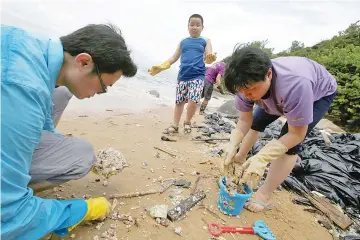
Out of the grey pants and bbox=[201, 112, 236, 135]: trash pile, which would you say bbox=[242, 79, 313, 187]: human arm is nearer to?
the grey pants

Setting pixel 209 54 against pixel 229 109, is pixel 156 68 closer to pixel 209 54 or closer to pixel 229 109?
pixel 209 54

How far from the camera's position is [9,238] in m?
1.30

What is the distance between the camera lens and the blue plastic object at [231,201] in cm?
219

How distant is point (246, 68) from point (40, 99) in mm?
1333

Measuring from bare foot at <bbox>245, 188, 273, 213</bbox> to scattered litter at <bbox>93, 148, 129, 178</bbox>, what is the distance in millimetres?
1282

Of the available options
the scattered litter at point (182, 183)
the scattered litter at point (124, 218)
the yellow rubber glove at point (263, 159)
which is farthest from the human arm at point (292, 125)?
the scattered litter at point (124, 218)

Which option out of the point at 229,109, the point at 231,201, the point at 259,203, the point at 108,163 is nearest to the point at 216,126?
the point at 229,109

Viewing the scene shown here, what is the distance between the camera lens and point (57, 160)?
6.02 ft

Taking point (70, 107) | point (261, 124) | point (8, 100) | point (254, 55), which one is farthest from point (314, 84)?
point (70, 107)

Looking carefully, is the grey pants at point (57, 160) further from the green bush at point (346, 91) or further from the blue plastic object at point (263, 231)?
the green bush at point (346, 91)

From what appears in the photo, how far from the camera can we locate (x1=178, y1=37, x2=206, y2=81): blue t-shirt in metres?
4.31

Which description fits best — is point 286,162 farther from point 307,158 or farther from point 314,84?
point 307,158

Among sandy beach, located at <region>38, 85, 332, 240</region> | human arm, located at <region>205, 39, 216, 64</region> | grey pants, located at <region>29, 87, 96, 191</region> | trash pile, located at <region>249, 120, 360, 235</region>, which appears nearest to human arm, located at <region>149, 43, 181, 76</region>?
human arm, located at <region>205, 39, 216, 64</region>

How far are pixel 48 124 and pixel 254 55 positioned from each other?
170cm
